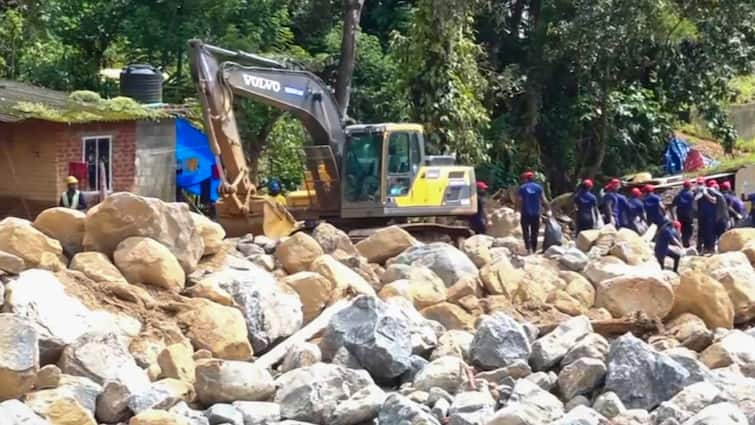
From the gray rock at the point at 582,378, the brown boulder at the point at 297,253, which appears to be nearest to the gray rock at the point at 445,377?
→ the gray rock at the point at 582,378

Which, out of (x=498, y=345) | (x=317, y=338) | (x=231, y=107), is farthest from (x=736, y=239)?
(x=317, y=338)

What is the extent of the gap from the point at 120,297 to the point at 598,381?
3.90 m

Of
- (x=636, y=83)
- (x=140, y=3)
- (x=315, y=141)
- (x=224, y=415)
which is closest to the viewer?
(x=224, y=415)

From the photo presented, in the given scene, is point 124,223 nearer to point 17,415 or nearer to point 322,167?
point 17,415

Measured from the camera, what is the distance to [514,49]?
29922mm

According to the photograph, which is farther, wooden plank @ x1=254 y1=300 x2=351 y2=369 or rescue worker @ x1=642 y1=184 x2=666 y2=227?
rescue worker @ x1=642 y1=184 x2=666 y2=227

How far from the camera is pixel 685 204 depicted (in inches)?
840

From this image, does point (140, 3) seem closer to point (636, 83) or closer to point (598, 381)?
point (636, 83)

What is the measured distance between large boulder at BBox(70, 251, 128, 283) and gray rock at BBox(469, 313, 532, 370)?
2.99m

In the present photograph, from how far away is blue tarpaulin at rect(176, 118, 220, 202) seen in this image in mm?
23312

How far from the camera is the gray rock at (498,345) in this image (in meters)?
11.9

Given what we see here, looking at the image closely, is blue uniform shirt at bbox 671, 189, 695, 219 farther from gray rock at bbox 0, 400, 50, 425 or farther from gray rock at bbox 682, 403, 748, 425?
gray rock at bbox 0, 400, 50, 425

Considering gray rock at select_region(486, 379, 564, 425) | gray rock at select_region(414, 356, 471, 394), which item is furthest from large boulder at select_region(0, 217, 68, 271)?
gray rock at select_region(486, 379, 564, 425)

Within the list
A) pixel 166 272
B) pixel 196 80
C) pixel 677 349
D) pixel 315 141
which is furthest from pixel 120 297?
pixel 315 141
